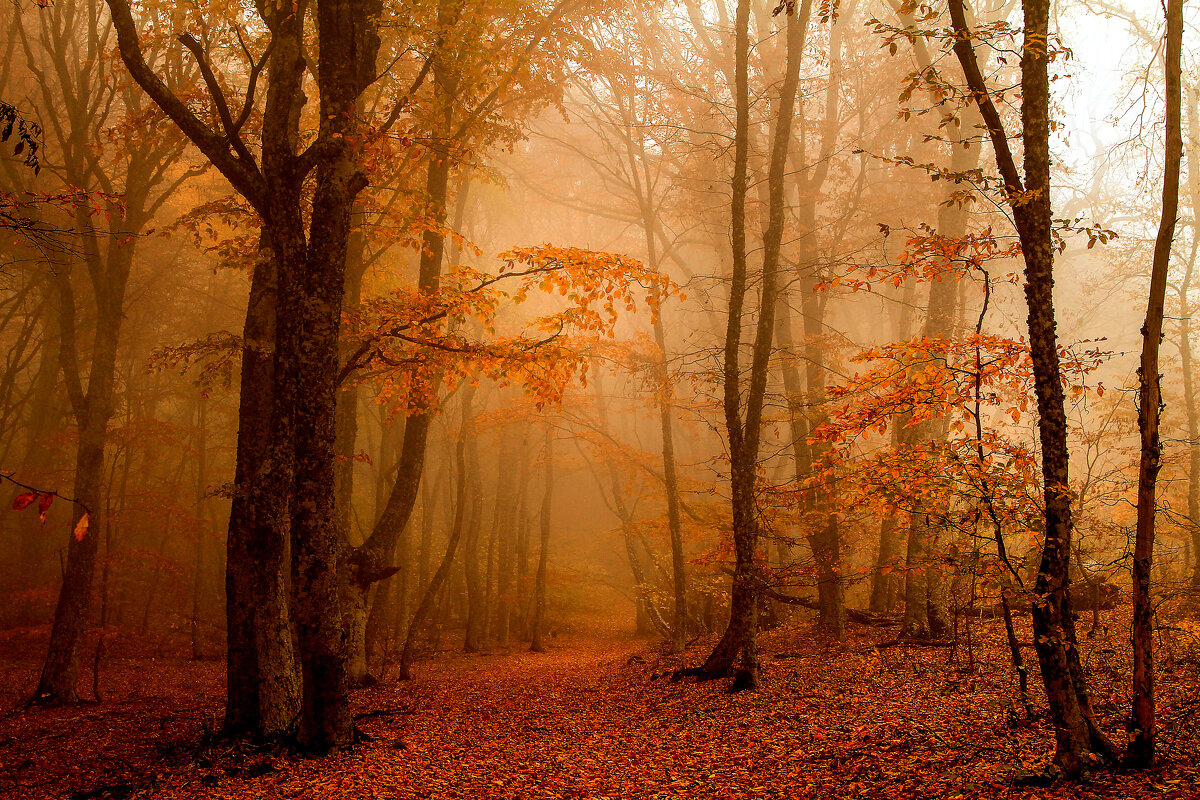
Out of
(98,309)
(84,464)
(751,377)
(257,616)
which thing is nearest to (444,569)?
(84,464)

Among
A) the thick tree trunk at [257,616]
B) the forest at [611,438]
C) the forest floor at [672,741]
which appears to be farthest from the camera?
the thick tree trunk at [257,616]

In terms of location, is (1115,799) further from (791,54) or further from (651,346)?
(651,346)

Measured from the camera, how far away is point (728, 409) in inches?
361

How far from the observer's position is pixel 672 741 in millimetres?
6961

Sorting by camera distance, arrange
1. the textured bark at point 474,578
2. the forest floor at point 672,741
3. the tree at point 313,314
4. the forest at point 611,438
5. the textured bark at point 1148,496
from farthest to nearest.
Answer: the textured bark at point 474,578
the tree at point 313,314
the forest floor at point 672,741
the forest at point 611,438
the textured bark at point 1148,496

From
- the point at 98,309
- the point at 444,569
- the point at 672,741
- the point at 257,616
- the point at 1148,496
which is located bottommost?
the point at 672,741

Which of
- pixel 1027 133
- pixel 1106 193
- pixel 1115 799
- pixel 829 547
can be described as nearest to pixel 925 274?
pixel 1027 133

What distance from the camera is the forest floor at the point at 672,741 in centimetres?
511

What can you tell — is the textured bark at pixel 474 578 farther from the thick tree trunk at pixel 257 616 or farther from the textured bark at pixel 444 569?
the thick tree trunk at pixel 257 616

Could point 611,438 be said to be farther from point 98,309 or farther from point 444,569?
point 98,309

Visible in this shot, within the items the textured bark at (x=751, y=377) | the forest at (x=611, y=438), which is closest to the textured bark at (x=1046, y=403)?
the forest at (x=611, y=438)

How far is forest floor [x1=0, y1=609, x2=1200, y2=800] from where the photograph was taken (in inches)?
201

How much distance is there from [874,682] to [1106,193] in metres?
18.9

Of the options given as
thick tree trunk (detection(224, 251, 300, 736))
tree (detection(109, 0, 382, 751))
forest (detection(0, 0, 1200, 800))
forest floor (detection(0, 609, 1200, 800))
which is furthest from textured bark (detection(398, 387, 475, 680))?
tree (detection(109, 0, 382, 751))
